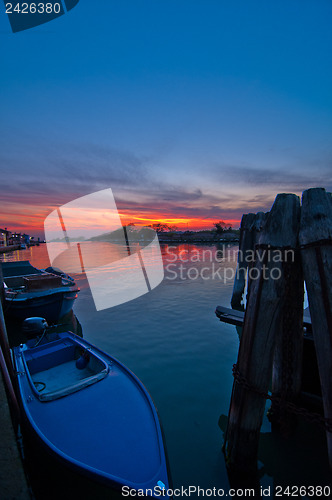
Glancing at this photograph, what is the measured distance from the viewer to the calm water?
423 cm

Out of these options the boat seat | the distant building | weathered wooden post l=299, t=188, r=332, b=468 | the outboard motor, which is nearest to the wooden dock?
weathered wooden post l=299, t=188, r=332, b=468

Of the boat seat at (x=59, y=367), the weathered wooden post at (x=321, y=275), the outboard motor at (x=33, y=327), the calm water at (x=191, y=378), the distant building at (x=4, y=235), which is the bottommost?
the calm water at (x=191, y=378)

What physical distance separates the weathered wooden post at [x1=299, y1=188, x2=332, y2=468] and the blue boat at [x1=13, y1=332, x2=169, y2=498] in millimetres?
2542

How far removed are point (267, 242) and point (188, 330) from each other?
331 inches

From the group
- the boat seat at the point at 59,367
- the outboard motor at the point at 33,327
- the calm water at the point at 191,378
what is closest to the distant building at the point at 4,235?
the outboard motor at the point at 33,327

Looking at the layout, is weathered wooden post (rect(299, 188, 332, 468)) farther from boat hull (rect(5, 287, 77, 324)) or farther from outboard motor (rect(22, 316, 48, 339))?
boat hull (rect(5, 287, 77, 324))

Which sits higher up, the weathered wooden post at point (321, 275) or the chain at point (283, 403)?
the weathered wooden post at point (321, 275)

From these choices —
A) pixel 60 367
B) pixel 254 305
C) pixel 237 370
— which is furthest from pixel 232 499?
pixel 60 367

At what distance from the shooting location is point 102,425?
3.99 meters

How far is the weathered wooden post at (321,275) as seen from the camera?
2.81 m

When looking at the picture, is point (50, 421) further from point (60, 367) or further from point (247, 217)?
point (247, 217)

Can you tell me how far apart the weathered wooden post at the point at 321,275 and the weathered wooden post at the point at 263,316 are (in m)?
0.23

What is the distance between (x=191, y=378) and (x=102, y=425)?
3.85m

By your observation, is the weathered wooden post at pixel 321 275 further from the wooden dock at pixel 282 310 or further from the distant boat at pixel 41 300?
the distant boat at pixel 41 300
